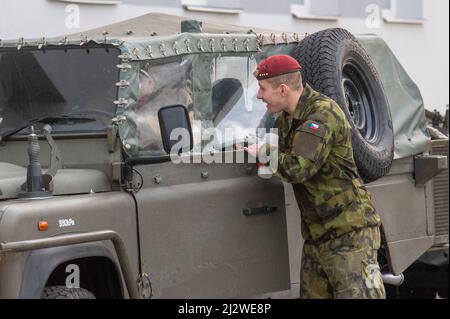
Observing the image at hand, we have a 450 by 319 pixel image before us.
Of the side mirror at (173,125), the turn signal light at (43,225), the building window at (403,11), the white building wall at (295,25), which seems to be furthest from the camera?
the building window at (403,11)

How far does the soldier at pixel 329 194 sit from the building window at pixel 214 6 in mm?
6436

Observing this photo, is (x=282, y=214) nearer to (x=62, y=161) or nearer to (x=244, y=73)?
(x=244, y=73)

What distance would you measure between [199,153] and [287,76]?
64 centimetres

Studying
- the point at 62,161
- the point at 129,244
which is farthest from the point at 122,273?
the point at 62,161

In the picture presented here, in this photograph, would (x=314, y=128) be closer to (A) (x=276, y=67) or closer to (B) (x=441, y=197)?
(A) (x=276, y=67)

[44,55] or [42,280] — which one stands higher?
[44,55]

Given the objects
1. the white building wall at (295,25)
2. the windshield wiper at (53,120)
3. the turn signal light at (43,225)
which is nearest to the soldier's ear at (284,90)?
the windshield wiper at (53,120)

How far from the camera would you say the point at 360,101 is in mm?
6469

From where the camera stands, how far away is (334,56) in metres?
5.96

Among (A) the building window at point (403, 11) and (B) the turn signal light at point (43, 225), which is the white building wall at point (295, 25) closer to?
(A) the building window at point (403, 11)

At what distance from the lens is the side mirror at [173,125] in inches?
195

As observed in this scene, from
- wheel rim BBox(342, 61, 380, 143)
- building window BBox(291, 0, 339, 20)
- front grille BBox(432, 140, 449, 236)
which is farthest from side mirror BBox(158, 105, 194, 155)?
building window BBox(291, 0, 339, 20)

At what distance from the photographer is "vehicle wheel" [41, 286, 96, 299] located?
465 centimetres

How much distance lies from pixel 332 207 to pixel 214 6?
7103 mm
